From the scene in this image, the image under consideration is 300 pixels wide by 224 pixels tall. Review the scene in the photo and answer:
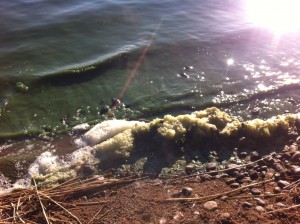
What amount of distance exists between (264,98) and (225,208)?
4.05 metres

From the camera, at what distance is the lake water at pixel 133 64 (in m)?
7.73

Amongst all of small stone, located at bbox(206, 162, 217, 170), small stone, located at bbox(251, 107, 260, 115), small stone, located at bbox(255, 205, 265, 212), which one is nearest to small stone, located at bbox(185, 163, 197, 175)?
small stone, located at bbox(206, 162, 217, 170)

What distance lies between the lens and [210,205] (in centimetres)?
471

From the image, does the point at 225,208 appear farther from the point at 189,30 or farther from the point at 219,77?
the point at 189,30

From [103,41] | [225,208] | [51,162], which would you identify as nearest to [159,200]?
[225,208]

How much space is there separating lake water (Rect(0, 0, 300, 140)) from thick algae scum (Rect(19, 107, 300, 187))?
1076 millimetres

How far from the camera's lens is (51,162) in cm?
608

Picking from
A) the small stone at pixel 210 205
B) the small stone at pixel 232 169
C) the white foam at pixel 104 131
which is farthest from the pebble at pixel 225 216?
the white foam at pixel 104 131

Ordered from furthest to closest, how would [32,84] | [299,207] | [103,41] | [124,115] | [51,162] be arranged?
[103,41] → [32,84] → [124,115] → [51,162] → [299,207]

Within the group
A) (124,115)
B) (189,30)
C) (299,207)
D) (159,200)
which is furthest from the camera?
(189,30)

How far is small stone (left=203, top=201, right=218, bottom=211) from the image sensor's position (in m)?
4.66

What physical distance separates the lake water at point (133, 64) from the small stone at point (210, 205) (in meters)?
3.13

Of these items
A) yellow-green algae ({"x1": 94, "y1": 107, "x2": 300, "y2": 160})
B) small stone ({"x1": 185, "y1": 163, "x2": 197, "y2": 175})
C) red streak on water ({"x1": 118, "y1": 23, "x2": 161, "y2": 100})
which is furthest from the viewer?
red streak on water ({"x1": 118, "y1": 23, "x2": 161, "y2": 100})

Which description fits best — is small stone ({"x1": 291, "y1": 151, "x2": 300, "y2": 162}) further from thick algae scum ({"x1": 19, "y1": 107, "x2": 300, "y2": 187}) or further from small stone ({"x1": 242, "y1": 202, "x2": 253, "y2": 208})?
small stone ({"x1": 242, "y1": 202, "x2": 253, "y2": 208})
